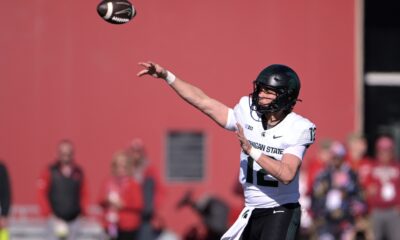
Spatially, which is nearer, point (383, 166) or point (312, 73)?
point (383, 166)

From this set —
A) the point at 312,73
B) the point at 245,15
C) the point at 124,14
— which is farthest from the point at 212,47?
the point at 124,14

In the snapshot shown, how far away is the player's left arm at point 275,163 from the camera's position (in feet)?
21.7

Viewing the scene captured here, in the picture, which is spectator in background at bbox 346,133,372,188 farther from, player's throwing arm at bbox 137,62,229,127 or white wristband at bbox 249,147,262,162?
white wristband at bbox 249,147,262,162

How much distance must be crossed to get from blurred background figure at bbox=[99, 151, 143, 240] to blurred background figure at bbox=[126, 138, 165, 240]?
2.50 feet

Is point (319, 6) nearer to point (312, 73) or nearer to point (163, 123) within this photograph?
point (312, 73)

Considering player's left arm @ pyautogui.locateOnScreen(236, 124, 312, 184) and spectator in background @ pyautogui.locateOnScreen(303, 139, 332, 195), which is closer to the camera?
player's left arm @ pyautogui.locateOnScreen(236, 124, 312, 184)

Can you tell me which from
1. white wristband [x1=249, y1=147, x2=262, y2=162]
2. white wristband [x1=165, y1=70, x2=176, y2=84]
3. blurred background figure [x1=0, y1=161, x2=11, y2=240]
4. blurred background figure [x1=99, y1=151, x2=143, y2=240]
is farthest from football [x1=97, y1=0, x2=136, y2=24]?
blurred background figure [x1=99, y1=151, x2=143, y2=240]

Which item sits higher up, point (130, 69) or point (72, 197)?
point (130, 69)

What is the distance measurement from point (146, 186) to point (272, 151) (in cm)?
631

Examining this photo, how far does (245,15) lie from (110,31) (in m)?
2.01

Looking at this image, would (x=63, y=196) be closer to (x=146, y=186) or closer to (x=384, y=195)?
(x=146, y=186)

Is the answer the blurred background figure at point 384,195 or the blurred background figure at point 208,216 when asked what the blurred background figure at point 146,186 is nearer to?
the blurred background figure at point 208,216

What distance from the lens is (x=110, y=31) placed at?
46.6 ft

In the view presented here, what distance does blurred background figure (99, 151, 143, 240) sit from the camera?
1198cm
